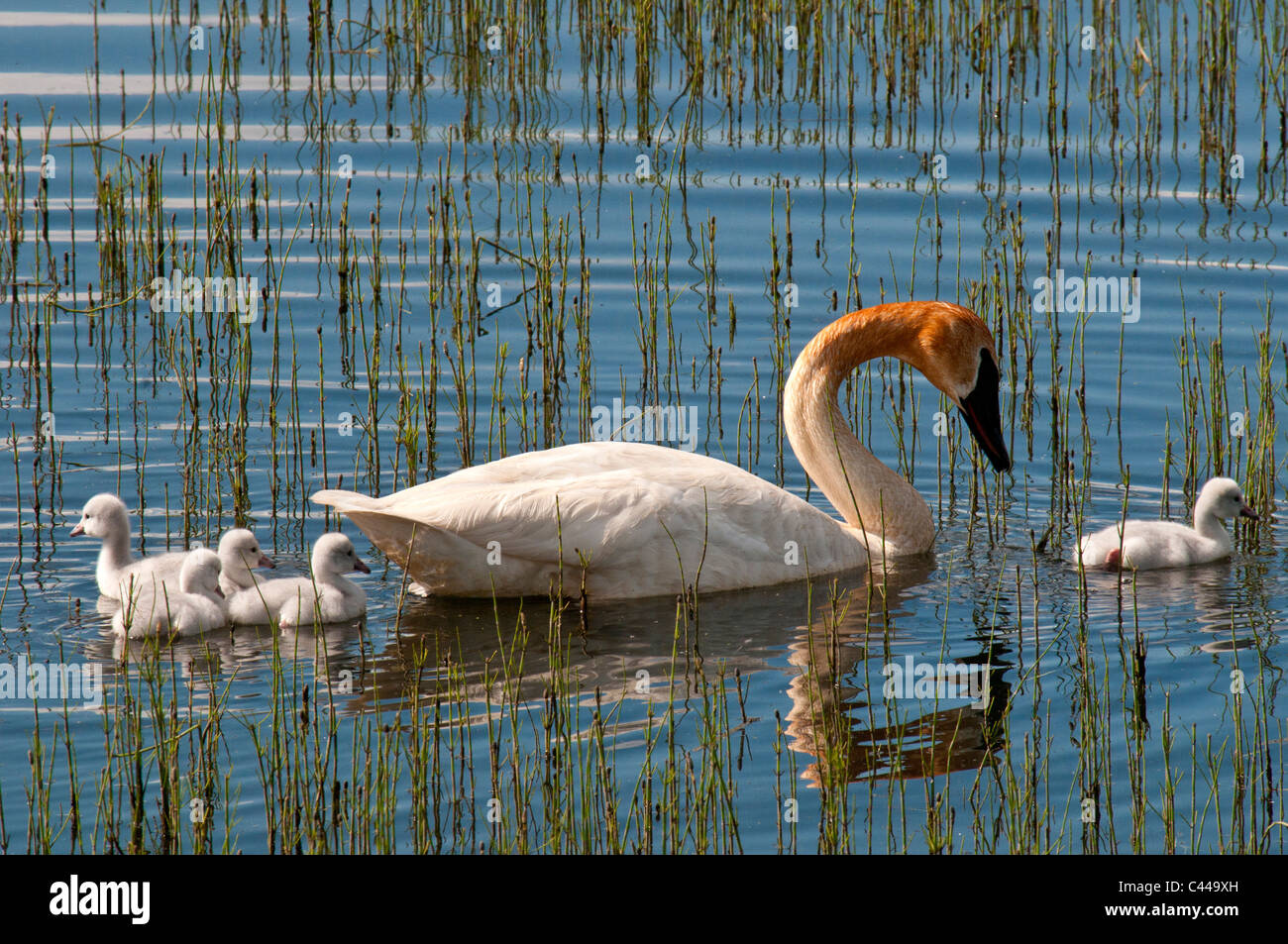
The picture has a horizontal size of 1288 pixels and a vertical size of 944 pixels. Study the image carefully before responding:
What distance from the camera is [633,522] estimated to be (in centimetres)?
841

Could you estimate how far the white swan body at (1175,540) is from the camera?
9.05 m

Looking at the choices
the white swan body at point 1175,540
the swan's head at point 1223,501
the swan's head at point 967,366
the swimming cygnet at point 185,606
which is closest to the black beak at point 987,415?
the swan's head at point 967,366

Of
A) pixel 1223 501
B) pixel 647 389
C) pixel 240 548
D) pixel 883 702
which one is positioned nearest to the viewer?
pixel 883 702

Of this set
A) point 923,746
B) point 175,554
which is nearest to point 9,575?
point 175,554

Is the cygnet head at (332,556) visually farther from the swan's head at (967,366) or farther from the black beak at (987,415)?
the black beak at (987,415)

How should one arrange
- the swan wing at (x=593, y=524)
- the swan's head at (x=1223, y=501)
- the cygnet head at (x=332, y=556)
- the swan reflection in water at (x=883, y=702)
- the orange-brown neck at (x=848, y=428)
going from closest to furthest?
the swan reflection in water at (x=883, y=702)
the cygnet head at (x=332, y=556)
the swan wing at (x=593, y=524)
the swan's head at (x=1223, y=501)
the orange-brown neck at (x=848, y=428)

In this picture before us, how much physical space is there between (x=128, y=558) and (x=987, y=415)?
4.34m

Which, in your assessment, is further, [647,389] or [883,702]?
[647,389]

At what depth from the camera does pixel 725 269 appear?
13.3 m

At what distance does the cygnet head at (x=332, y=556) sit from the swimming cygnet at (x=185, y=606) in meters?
0.43

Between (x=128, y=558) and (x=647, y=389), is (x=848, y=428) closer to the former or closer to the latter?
(x=647, y=389)

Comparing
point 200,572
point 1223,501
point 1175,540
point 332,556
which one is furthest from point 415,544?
point 1223,501

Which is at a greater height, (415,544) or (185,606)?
(415,544)

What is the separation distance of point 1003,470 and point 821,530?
1497mm
